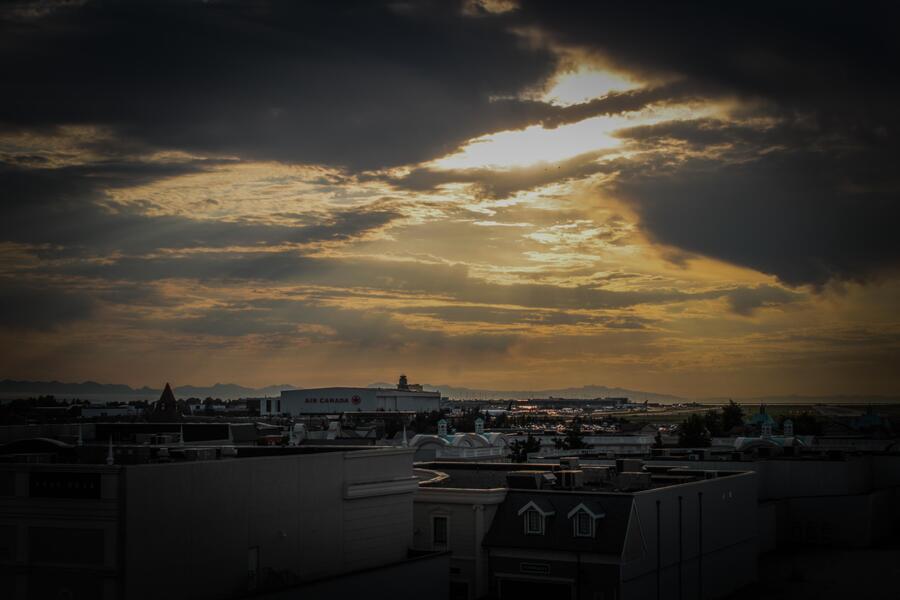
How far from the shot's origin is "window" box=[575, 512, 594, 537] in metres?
Answer: 46.4

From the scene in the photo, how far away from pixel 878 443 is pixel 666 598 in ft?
254

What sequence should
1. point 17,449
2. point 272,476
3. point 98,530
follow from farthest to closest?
point 17,449, point 272,476, point 98,530

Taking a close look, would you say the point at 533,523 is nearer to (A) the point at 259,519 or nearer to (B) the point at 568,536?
(B) the point at 568,536

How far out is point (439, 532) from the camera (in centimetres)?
4891

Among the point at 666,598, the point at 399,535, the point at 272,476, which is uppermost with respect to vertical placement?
the point at 272,476

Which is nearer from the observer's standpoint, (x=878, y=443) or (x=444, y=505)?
(x=444, y=505)

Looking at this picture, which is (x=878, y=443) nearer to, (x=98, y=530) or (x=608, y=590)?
(x=608, y=590)

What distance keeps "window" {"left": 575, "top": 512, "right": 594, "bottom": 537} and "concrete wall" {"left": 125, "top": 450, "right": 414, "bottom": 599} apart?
7.43 m

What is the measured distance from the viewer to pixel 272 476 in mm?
37656

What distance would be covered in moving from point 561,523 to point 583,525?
1.13 metres

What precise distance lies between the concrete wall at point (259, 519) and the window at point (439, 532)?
3.52m

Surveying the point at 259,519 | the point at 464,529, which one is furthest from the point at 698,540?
the point at 259,519

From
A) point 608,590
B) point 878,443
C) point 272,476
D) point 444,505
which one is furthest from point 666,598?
point 878,443

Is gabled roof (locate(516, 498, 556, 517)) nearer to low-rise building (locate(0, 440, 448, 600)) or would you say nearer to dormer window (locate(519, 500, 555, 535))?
dormer window (locate(519, 500, 555, 535))
